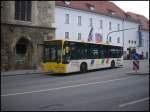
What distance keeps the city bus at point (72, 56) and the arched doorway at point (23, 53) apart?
733 centimetres

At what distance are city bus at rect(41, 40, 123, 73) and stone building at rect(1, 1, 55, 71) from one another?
6780 mm

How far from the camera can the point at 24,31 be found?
1302 inches

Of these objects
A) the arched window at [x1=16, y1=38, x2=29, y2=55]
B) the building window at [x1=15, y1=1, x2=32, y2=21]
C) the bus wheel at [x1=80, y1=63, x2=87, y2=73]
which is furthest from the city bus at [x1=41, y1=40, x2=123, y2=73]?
the building window at [x1=15, y1=1, x2=32, y2=21]

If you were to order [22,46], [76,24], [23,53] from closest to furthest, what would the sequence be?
1. [23,53]
2. [22,46]
3. [76,24]

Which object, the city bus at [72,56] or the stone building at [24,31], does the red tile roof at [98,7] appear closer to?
the stone building at [24,31]

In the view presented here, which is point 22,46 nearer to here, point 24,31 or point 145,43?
point 24,31

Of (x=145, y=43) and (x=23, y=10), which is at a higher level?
(x=23, y=10)

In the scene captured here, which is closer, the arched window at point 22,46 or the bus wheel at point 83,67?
the bus wheel at point 83,67

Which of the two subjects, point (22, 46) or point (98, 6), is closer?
point (22, 46)

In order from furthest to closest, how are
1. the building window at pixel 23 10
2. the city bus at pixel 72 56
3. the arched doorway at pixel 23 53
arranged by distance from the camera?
the building window at pixel 23 10, the arched doorway at pixel 23 53, the city bus at pixel 72 56

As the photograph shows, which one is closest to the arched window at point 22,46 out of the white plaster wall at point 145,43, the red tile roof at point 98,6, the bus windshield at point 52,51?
the bus windshield at point 52,51

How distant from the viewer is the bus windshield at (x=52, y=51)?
78.6ft

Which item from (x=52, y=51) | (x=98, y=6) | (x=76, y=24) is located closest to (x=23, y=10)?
(x=52, y=51)

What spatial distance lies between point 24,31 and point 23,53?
2.22m
